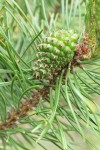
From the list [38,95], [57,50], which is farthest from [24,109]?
[57,50]

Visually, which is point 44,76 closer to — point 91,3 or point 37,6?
point 91,3

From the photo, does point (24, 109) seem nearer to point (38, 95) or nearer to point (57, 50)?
point (38, 95)

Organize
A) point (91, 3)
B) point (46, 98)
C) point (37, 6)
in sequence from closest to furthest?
point (91, 3) → point (46, 98) → point (37, 6)

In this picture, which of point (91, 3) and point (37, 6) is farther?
point (37, 6)

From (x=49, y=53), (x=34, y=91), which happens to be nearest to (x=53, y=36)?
(x=49, y=53)

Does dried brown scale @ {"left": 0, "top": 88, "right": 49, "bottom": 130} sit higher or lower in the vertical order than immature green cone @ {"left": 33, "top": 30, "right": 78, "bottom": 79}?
lower

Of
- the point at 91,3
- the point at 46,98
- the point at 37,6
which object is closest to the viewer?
the point at 91,3
